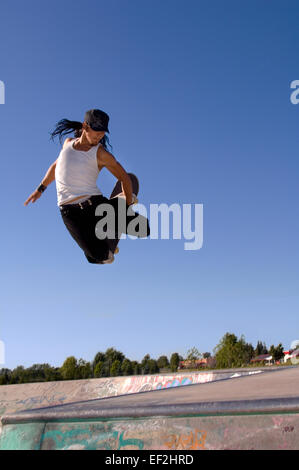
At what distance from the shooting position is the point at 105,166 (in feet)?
13.9

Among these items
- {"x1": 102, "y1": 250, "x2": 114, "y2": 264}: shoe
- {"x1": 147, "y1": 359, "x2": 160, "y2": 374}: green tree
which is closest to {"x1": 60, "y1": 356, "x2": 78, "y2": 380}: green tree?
{"x1": 147, "y1": 359, "x2": 160, "y2": 374}: green tree

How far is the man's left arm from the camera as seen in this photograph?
4.16 m

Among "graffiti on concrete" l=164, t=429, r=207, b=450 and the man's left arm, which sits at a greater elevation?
the man's left arm

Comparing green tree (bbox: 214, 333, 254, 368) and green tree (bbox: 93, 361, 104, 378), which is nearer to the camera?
green tree (bbox: 214, 333, 254, 368)

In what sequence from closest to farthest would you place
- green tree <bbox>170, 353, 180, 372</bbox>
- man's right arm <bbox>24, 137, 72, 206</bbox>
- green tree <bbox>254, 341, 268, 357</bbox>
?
man's right arm <bbox>24, 137, 72, 206</bbox> → green tree <bbox>170, 353, 180, 372</bbox> → green tree <bbox>254, 341, 268, 357</bbox>

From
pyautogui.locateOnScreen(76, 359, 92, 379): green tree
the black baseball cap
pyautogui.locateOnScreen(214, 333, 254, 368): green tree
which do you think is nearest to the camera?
the black baseball cap

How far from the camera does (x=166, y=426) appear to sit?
6.79 feet

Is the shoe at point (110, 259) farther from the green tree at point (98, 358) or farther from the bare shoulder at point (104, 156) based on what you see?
the green tree at point (98, 358)

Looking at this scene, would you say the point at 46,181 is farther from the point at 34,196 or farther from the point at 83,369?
the point at 83,369

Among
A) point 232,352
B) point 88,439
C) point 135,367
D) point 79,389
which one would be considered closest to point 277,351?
point 232,352

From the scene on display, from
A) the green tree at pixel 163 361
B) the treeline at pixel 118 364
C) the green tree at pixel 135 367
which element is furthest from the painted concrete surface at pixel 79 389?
the green tree at pixel 163 361

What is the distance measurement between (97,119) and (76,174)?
0.63m

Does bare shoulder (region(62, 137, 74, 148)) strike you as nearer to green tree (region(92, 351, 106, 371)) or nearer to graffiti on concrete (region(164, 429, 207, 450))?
graffiti on concrete (region(164, 429, 207, 450))
